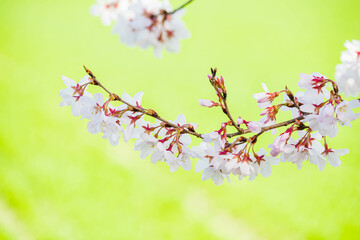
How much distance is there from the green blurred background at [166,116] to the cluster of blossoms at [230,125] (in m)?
0.87

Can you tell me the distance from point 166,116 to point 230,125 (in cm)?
116

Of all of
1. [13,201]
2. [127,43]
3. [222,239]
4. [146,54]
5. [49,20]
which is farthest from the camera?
→ [49,20]

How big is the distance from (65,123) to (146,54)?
56cm

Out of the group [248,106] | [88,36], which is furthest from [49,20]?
[248,106]

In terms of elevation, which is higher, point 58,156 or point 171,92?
point 171,92

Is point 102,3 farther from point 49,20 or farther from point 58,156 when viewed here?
point 49,20

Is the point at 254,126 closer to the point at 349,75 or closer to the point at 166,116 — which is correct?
the point at 349,75

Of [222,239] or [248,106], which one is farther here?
[248,106]

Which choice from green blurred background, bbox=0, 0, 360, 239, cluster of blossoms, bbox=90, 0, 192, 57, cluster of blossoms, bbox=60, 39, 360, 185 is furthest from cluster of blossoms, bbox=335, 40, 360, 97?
green blurred background, bbox=0, 0, 360, 239

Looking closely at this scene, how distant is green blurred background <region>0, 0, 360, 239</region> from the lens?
1.26 m

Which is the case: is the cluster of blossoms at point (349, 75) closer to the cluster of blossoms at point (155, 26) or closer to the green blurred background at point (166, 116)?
the cluster of blossoms at point (155, 26)

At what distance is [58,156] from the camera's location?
1.42 meters

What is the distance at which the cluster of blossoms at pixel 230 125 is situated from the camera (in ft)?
1.23

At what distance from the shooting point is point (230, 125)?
0.39 meters
